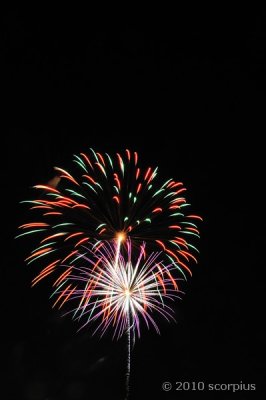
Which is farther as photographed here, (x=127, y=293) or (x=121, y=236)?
(x=127, y=293)

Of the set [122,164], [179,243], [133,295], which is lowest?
[133,295]

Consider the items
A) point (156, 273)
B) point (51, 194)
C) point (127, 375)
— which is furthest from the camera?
point (127, 375)

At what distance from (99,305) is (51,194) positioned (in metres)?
5.21

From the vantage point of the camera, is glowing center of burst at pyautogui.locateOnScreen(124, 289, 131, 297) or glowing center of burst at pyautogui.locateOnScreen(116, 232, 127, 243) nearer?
glowing center of burst at pyautogui.locateOnScreen(116, 232, 127, 243)

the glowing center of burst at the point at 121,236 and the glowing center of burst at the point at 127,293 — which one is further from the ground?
the glowing center of burst at the point at 121,236

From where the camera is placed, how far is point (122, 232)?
2067cm

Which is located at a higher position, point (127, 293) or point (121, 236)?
point (121, 236)

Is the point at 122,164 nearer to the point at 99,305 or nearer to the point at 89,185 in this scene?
the point at 89,185

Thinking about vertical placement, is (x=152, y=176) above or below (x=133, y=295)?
above

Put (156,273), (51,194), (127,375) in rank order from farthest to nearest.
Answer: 1. (127,375)
2. (156,273)
3. (51,194)

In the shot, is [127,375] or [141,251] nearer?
[141,251]

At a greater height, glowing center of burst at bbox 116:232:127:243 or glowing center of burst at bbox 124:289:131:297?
glowing center of burst at bbox 116:232:127:243

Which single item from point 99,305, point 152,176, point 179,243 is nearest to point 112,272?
point 99,305

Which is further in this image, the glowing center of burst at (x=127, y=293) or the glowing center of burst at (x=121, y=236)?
the glowing center of burst at (x=127, y=293)
